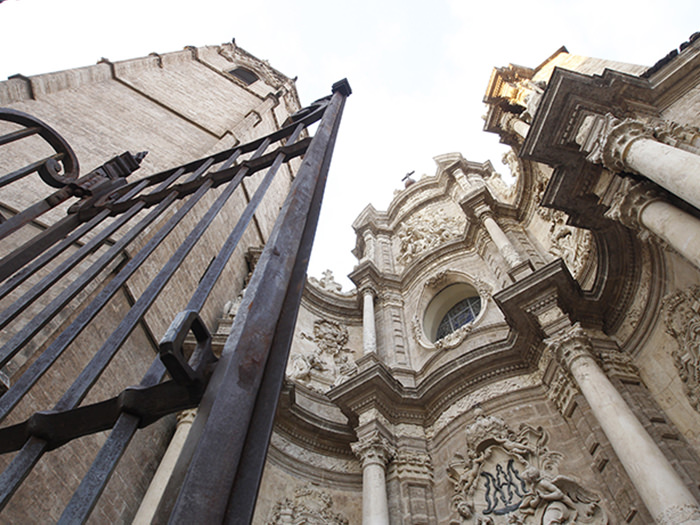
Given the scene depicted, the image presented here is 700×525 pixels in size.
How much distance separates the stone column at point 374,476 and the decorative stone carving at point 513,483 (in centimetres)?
107

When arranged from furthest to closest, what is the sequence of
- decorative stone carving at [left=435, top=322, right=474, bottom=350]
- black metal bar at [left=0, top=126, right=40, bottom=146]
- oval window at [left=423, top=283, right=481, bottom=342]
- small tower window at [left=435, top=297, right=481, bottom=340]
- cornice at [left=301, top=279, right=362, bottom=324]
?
cornice at [left=301, top=279, right=362, bottom=324] → oval window at [left=423, top=283, right=481, bottom=342] → small tower window at [left=435, top=297, right=481, bottom=340] → decorative stone carving at [left=435, top=322, right=474, bottom=350] → black metal bar at [left=0, top=126, right=40, bottom=146]

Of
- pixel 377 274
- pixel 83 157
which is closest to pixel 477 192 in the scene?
pixel 377 274

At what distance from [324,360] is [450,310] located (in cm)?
360

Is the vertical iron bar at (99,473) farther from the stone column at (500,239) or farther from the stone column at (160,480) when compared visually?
the stone column at (500,239)

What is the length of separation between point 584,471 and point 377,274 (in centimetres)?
783

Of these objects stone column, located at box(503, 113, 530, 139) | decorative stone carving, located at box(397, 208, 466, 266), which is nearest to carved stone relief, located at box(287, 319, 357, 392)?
decorative stone carving, located at box(397, 208, 466, 266)

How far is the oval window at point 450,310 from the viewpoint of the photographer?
1117 centimetres

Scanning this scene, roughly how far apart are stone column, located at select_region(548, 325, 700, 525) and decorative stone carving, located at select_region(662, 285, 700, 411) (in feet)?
2.55

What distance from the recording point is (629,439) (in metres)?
5.28

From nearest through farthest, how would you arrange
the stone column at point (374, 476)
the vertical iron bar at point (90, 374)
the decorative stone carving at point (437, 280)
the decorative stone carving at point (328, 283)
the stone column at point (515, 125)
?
the vertical iron bar at point (90, 374), the stone column at point (374, 476), the stone column at point (515, 125), the decorative stone carving at point (437, 280), the decorative stone carving at point (328, 283)

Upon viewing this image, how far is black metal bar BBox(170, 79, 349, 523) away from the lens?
1.02 meters

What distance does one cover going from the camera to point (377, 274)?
13.2 meters

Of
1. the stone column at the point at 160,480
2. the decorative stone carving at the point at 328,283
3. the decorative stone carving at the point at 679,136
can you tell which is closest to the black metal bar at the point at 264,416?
the stone column at the point at 160,480

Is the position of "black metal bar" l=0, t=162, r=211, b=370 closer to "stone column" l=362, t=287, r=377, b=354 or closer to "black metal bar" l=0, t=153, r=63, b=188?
"black metal bar" l=0, t=153, r=63, b=188
